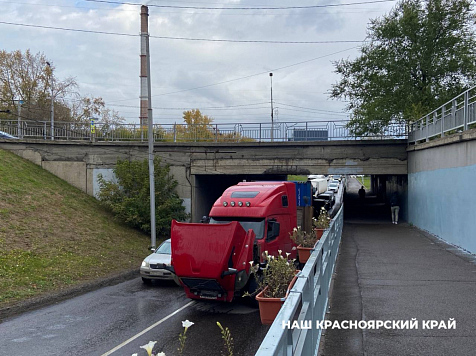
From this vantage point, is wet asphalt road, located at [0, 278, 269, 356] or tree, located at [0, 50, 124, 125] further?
tree, located at [0, 50, 124, 125]

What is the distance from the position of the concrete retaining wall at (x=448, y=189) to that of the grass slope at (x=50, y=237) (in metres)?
11.8

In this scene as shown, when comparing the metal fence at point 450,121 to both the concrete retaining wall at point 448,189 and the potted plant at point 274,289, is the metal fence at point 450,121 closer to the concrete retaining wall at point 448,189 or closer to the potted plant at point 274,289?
the concrete retaining wall at point 448,189

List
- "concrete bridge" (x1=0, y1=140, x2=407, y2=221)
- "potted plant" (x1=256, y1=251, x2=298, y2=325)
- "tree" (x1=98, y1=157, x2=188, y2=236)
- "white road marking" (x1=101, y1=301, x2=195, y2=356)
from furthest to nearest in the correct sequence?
1. "concrete bridge" (x1=0, y1=140, x2=407, y2=221)
2. "tree" (x1=98, y1=157, x2=188, y2=236)
3. "white road marking" (x1=101, y1=301, x2=195, y2=356)
4. "potted plant" (x1=256, y1=251, x2=298, y2=325)

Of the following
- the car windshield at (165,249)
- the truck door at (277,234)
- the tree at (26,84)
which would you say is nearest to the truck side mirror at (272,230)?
the truck door at (277,234)

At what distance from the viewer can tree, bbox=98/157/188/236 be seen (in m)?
22.7

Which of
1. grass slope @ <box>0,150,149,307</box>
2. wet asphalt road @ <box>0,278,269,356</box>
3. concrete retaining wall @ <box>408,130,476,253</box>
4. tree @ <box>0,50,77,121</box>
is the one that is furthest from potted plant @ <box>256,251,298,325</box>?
tree @ <box>0,50,77,121</box>

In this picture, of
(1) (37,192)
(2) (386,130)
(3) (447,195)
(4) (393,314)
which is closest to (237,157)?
(2) (386,130)

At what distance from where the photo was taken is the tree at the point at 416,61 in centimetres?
2561

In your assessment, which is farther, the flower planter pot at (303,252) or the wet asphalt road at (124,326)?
the flower planter pot at (303,252)

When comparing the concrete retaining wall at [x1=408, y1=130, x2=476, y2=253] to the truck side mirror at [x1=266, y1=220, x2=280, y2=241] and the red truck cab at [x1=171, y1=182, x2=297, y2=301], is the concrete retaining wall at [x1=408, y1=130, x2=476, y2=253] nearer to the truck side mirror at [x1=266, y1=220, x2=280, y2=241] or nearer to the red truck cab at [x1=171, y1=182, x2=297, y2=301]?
the truck side mirror at [x1=266, y1=220, x2=280, y2=241]

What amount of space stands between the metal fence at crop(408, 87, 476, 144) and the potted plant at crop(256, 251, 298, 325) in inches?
358

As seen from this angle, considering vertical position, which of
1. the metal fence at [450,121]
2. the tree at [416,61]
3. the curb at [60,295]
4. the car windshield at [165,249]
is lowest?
the curb at [60,295]

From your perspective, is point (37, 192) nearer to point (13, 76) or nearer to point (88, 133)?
point (88, 133)

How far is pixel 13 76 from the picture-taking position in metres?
45.6
